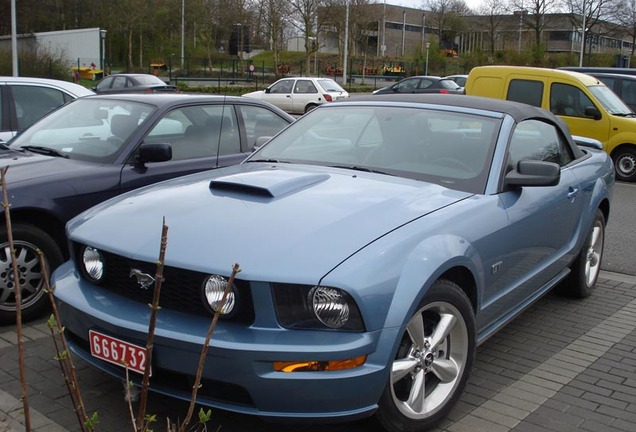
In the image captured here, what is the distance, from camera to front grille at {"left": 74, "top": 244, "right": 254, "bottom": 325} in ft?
9.91

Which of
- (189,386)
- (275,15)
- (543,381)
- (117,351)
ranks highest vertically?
(275,15)

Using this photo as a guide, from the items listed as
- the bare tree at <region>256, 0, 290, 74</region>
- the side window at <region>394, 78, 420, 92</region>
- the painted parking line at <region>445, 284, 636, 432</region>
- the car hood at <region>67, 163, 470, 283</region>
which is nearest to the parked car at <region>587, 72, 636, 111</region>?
the painted parking line at <region>445, 284, 636, 432</region>

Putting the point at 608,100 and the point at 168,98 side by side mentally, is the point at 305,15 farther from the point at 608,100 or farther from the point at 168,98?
the point at 168,98

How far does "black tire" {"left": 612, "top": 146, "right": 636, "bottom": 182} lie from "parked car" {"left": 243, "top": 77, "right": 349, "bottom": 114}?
1430cm

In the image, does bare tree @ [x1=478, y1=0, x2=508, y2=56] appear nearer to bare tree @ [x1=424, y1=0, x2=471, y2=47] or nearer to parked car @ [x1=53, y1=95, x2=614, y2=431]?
bare tree @ [x1=424, y1=0, x2=471, y2=47]

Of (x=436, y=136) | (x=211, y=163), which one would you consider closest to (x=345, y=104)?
(x=436, y=136)

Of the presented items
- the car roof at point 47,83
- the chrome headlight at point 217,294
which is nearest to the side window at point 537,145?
the chrome headlight at point 217,294

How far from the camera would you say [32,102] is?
7980mm

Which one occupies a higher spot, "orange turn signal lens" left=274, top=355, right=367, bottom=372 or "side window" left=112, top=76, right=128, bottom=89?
"side window" left=112, top=76, right=128, bottom=89

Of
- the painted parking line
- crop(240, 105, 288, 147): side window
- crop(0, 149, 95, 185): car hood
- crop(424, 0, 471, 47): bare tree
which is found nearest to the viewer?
the painted parking line

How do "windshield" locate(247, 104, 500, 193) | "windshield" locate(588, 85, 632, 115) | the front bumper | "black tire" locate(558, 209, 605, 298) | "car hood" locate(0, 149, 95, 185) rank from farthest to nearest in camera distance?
"windshield" locate(588, 85, 632, 115), "black tire" locate(558, 209, 605, 298), "car hood" locate(0, 149, 95, 185), "windshield" locate(247, 104, 500, 193), the front bumper

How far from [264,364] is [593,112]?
1159 centimetres

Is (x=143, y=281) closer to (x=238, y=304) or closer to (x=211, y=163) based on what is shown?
(x=238, y=304)

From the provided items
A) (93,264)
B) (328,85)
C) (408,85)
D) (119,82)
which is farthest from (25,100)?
(408,85)
